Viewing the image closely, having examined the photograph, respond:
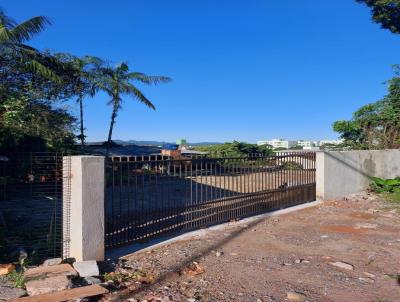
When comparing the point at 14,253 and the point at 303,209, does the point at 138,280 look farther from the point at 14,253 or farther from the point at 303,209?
the point at 303,209

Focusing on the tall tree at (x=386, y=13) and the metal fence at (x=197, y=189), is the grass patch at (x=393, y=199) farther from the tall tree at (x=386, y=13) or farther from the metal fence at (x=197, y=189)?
the tall tree at (x=386, y=13)

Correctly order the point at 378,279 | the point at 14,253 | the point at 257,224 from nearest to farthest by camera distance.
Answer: the point at 378,279
the point at 14,253
the point at 257,224

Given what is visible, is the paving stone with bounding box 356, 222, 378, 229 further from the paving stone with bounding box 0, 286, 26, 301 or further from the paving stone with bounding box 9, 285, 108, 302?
the paving stone with bounding box 0, 286, 26, 301

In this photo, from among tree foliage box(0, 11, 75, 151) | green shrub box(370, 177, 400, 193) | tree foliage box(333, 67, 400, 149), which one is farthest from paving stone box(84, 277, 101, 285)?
tree foliage box(333, 67, 400, 149)

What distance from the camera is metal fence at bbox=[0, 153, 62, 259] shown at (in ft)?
18.4

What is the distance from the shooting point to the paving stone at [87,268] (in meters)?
4.58

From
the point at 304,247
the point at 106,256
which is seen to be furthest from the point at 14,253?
the point at 304,247

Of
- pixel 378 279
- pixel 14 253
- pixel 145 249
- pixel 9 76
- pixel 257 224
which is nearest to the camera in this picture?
pixel 378 279

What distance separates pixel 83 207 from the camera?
5.09m

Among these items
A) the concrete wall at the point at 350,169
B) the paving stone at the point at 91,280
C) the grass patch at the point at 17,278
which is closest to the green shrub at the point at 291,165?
the concrete wall at the point at 350,169

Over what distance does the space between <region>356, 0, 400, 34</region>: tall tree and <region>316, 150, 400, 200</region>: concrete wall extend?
5911 mm

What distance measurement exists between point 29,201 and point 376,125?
47.3 ft

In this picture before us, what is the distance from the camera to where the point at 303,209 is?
33.3 ft

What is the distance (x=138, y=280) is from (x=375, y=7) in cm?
1624
